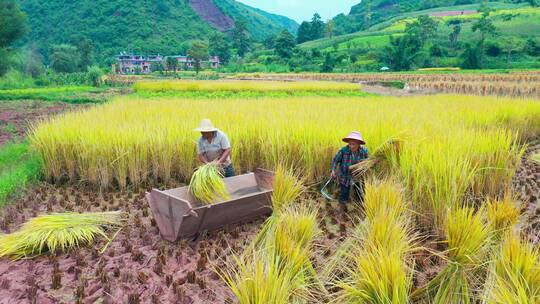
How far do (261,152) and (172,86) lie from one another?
16.5 m

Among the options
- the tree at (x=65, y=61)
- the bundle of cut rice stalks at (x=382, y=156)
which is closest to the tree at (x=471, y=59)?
the bundle of cut rice stalks at (x=382, y=156)

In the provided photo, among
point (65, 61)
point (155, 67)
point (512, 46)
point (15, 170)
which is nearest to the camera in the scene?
point (15, 170)

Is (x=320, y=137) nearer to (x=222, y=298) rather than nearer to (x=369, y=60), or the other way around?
(x=222, y=298)

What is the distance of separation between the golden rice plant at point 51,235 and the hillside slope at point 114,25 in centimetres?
6653

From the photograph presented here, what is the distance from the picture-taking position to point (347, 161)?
4480mm

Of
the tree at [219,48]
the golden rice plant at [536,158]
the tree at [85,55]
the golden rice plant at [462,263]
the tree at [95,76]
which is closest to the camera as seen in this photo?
the golden rice plant at [462,263]

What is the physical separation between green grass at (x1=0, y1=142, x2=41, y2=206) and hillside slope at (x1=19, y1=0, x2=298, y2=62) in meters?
62.5

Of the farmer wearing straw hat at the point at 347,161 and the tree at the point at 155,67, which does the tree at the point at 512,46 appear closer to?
the tree at the point at 155,67

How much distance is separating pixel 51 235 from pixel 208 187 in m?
1.46

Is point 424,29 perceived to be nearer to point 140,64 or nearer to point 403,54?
point 403,54

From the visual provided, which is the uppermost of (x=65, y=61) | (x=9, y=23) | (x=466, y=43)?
(x=466, y=43)

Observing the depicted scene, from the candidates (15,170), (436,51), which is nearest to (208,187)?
(15,170)

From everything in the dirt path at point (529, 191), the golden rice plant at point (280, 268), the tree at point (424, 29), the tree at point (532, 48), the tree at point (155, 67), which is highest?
the tree at point (424, 29)

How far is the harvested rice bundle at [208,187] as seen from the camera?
380 cm
